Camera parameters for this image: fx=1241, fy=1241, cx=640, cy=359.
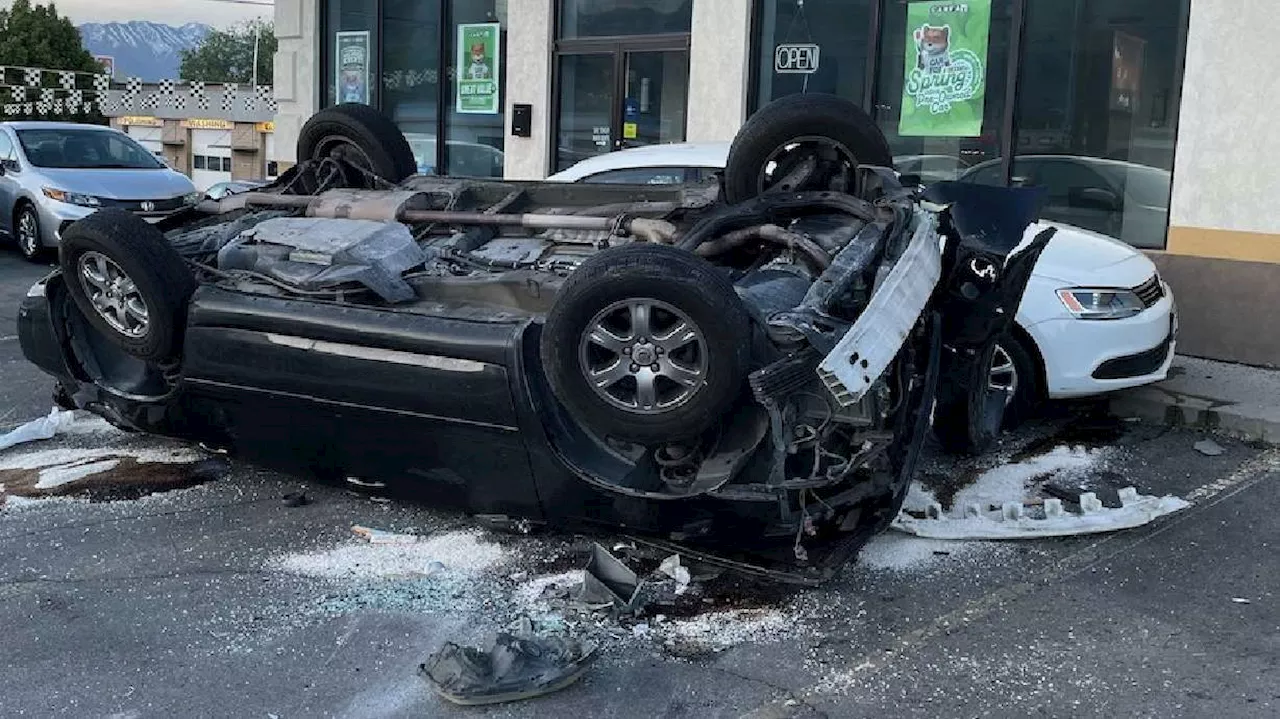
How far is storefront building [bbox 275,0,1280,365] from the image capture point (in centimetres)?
857

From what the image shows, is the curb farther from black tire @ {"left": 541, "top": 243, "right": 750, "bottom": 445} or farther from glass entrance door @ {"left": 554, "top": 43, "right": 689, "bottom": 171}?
glass entrance door @ {"left": 554, "top": 43, "right": 689, "bottom": 171}

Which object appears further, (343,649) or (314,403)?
(314,403)

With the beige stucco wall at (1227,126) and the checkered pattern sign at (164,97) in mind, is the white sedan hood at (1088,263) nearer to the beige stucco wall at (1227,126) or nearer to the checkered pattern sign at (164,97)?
the beige stucco wall at (1227,126)

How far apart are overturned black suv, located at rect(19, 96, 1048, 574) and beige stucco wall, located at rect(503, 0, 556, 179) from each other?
723 cm

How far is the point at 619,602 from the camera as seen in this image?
4176 mm

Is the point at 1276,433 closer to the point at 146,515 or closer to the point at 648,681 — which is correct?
the point at 648,681

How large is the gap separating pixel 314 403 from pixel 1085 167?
6.89 meters

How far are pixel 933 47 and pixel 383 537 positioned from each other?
718 centimetres

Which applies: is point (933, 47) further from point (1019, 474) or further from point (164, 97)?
point (164, 97)

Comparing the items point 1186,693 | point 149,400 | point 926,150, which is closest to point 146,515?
point 149,400

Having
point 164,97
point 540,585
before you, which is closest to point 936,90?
point 540,585

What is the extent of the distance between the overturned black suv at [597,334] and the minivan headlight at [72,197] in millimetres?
8278

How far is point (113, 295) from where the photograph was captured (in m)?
5.09

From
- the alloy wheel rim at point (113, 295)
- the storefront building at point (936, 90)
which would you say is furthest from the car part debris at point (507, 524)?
the storefront building at point (936, 90)
